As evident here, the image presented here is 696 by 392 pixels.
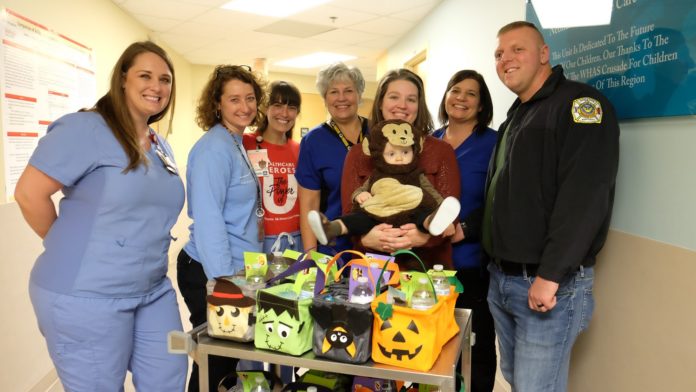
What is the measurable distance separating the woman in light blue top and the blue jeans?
956 millimetres

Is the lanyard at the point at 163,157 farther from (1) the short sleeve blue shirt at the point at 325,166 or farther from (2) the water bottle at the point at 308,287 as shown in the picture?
(2) the water bottle at the point at 308,287

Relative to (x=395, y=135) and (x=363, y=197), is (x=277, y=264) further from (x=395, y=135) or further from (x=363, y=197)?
(x=395, y=135)

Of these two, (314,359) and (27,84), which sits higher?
(27,84)

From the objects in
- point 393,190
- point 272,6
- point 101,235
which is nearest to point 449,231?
point 393,190

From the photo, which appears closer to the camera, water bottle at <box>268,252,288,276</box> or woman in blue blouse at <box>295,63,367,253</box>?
water bottle at <box>268,252,288,276</box>

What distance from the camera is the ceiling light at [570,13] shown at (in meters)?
1.56

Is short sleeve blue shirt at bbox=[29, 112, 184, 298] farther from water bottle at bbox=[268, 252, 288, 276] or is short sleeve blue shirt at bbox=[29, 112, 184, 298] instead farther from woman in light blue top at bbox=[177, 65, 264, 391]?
water bottle at bbox=[268, 252, 288, 276]

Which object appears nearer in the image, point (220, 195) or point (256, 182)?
point (220, 195)

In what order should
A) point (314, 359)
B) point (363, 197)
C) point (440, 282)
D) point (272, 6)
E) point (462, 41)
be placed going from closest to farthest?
point (314, 359)
point (440, 282)
point (363, 197)
point (462, 41)
point (272, 6)

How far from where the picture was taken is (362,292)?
3.67 ft

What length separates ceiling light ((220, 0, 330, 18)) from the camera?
3.91m

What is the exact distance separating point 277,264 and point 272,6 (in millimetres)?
3253

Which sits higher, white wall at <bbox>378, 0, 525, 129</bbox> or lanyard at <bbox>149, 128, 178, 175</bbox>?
white wall at <bbox>378, 0, 525, 129</bbox>

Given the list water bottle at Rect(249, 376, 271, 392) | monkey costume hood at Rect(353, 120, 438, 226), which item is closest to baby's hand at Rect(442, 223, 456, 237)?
monkey costume hood at Rect(353, 120, 438, 226)
